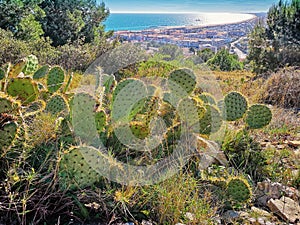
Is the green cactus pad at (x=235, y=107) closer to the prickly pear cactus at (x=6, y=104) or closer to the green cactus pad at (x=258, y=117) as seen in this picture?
the green cactus pad at (x=258, y=117)

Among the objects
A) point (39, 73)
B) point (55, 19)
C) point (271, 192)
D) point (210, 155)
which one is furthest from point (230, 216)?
point (55, 19)

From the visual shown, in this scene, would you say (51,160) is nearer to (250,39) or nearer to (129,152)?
(129,152)

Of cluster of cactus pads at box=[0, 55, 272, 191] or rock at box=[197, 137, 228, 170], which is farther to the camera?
rock at box=[197, 137, 228, 170]

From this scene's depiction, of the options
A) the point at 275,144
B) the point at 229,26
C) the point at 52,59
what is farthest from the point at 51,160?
the point at 229,26

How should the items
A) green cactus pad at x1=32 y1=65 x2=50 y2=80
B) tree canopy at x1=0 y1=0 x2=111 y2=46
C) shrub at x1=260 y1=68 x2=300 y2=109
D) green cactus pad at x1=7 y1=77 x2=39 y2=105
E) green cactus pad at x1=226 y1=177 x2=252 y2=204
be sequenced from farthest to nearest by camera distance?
tree canopy at x1=0 y1=0 x2=111 y2=46 < shrub at x1=260 y1=68 x2=300 y2=109 < green cactus pad at x1=32 y1=65 x2=50 y2=80 < green cactus pad at x1=7 y1=77 x2=39 y2=105 < green cactus pad at x1=226 y1=177 x2=252 y2=204

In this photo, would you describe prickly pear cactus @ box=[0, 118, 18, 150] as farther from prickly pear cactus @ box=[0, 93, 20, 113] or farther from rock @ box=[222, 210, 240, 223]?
rock @ box=[222, 210, 240, 223]

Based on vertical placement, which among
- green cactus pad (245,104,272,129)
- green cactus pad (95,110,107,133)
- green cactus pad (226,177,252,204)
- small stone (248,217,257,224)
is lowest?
small stone (248,217,257,224)

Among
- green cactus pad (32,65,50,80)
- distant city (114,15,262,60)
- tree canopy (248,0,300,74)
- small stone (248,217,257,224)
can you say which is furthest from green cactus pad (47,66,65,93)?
tree canopy (248,0,300,74)

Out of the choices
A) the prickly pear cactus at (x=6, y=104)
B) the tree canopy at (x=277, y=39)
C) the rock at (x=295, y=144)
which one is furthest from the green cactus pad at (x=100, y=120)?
the tree canopy at (x=277, y=39)
